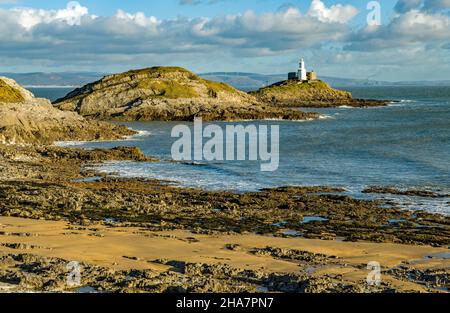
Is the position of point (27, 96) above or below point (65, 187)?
above

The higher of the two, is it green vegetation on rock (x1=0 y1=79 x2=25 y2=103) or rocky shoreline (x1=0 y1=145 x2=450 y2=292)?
green vegetation on rock (x1=0 y1=79 x2=25 y2=103)

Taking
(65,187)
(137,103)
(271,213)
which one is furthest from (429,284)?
(137,103)

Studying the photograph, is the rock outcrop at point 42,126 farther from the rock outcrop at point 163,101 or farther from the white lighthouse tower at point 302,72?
the white lighthouse tower at point 302,72

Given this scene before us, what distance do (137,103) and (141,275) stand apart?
8274 cm

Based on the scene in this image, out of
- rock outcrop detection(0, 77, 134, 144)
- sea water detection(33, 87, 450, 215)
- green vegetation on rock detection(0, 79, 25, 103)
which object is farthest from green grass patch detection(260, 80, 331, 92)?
rock outcrop detection(0, 77, 134, 144)

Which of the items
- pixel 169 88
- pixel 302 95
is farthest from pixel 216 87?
pixel 302 95

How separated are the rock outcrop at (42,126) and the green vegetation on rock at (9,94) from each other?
0.10 meters

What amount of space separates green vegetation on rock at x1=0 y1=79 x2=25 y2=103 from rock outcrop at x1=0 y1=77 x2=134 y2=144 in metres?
0.10

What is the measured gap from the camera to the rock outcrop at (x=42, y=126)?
46.8m

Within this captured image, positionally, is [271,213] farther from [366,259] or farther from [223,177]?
[223,177]

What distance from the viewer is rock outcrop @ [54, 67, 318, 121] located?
88.2m

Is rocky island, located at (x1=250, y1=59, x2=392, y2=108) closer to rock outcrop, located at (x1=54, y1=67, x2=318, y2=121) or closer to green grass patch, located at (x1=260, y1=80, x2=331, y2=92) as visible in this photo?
green grass patch, located at (x1=260, y1=80, x2=331, y2=92)

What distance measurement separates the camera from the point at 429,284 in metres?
12.5
